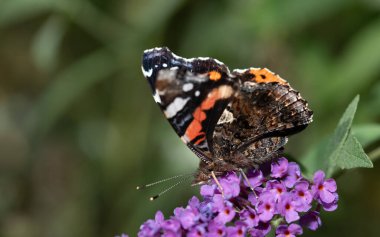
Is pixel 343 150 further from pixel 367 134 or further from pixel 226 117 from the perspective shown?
pixel 226 117

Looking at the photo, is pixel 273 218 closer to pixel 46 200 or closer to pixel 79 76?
pixel 79 76

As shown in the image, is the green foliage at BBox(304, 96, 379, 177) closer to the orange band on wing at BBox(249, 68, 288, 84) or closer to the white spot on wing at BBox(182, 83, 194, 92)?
the orange band on wing at BBox(249, 68, 288, 84)

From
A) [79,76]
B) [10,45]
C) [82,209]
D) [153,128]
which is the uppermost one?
[10,45]

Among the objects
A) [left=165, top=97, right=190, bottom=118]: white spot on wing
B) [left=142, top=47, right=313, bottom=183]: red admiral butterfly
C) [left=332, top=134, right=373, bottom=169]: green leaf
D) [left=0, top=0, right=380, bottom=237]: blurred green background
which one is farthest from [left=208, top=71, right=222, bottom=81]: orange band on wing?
[left=0, top=0, right=380, bottom=237]: blurred green background

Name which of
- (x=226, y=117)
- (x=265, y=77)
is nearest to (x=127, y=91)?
(x=226, y=117)

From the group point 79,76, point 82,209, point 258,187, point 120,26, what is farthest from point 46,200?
point 258,187

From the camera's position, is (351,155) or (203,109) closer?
(351,155)

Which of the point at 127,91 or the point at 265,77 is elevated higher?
the point at 127,91

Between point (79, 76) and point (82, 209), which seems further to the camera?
point (82, 209)
